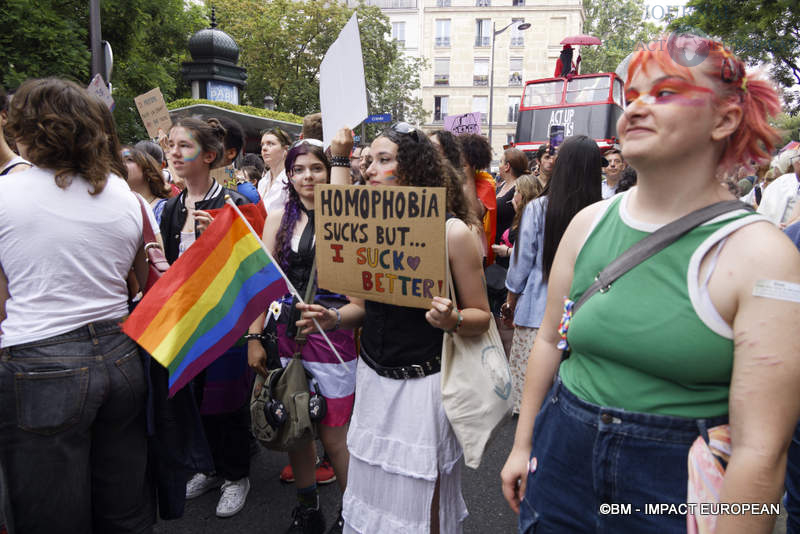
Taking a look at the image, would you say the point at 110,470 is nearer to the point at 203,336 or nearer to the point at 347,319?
the point at 203,336

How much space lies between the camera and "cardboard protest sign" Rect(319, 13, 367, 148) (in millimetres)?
2363

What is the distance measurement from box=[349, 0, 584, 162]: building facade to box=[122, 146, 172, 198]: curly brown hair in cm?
4162

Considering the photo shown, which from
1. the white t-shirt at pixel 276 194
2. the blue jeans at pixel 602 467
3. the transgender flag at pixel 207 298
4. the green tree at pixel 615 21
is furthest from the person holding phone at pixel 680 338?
the green tree at pixel 615 21

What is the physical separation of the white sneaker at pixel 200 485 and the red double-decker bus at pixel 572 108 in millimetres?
11541

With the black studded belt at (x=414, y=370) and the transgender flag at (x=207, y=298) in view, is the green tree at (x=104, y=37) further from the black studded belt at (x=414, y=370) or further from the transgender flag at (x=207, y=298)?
the black studded belt at (x=414, y=370)

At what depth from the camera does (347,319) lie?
8.18ft

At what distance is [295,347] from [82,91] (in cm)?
150

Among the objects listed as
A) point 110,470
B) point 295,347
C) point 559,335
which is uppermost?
point 559,335

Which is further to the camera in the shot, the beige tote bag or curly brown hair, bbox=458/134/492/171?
curly brown hair, bbox=458/134/492/171

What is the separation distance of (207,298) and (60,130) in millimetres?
839

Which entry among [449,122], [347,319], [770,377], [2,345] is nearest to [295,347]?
[347,319]

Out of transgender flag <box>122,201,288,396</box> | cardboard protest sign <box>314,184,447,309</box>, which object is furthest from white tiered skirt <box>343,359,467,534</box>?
transgender flag <box>122,201,288,396</box>

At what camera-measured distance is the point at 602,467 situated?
4.18 ft

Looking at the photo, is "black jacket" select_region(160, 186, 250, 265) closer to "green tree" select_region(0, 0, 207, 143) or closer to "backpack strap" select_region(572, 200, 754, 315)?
"backpack strap" select_region(572, 200, 754, 315)
